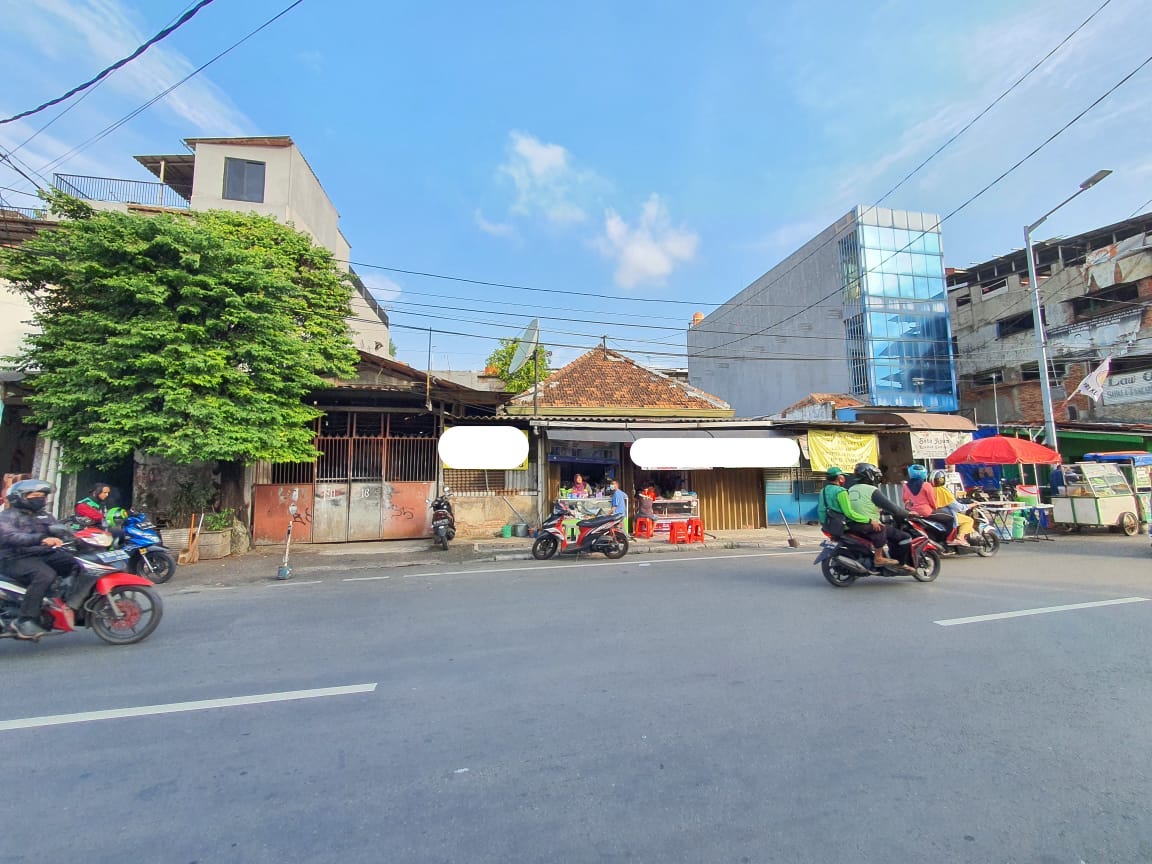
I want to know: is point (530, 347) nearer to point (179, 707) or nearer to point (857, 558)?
point (857, 558)

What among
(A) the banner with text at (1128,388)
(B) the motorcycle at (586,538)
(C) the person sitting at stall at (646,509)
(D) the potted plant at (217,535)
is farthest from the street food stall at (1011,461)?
(D) the potted plant at (217,535)

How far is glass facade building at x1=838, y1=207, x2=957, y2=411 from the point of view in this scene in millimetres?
29719

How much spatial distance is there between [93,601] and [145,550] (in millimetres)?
4261

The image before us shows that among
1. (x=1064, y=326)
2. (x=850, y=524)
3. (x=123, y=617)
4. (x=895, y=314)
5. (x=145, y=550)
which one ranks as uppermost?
(x=895, y=314)

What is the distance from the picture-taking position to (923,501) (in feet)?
28.8

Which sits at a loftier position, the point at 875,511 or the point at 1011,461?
the point at 1011,461

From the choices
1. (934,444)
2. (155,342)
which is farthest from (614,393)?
(155,342)

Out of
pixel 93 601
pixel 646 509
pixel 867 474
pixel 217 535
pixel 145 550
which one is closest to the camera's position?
pixel 93 601

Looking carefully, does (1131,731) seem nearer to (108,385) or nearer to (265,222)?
(108,385)

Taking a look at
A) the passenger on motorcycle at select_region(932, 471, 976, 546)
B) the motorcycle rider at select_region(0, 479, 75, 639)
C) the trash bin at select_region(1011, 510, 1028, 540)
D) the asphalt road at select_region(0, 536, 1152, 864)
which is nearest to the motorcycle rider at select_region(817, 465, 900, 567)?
the asphalt road at select_region(0, 536, 1152, 864)

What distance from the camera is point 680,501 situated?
550 inches

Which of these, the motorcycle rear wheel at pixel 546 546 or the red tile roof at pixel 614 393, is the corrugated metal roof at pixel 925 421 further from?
the motorcycle rear wheel at pixel 546 546

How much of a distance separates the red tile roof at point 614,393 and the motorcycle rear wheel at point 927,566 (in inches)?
405

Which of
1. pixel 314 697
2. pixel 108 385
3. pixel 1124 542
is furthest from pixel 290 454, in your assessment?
pixel 1124 542
